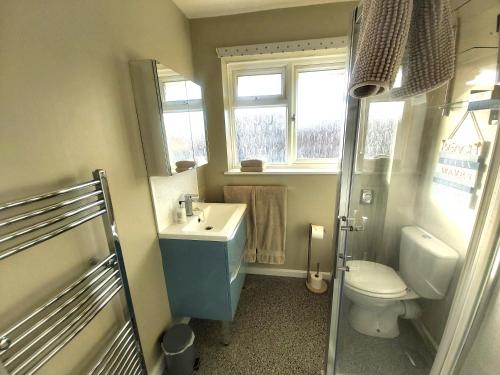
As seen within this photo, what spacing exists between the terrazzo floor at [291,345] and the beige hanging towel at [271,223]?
0.38 meters

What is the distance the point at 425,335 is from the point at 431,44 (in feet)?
5.00

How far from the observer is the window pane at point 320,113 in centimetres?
186

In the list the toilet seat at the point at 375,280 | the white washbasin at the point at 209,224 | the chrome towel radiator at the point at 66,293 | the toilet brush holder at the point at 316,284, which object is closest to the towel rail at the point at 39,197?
the chrome towel radiator at the point at 66,293

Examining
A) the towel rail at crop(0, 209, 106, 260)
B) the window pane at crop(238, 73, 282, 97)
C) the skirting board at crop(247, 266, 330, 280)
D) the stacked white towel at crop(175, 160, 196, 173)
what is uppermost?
the window pane at crop(238, 73, 282, 97)

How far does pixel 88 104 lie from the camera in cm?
87

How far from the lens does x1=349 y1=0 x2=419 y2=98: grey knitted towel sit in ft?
1.68

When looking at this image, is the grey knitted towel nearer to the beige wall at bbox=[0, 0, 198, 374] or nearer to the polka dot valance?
the beige wall at bbox=[0, 0, 198, 374]

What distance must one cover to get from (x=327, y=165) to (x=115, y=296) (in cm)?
187

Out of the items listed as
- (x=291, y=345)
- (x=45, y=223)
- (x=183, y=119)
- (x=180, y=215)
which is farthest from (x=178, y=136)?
(x=291, y=345)

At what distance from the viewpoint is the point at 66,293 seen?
0.73m

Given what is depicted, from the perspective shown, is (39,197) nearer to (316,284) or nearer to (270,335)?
(270,335)

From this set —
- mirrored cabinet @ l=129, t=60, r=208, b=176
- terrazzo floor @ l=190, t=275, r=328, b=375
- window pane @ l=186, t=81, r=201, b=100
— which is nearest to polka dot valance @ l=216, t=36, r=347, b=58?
window pane @ l=186, t=81, r=201, b=100

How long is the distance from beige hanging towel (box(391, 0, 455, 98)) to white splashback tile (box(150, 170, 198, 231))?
1.31 m

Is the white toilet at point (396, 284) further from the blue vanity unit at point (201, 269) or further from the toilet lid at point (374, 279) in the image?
the blue vanity unit at point (201, 269)
